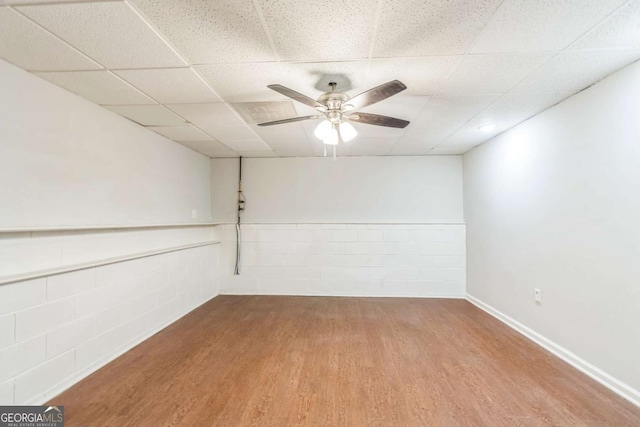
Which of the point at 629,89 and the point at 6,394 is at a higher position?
the point at 629,89

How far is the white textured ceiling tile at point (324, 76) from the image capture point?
74.1 inches

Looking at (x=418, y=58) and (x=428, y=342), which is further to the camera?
(x=428, y=342)

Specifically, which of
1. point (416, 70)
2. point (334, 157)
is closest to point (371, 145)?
point (334, 157)

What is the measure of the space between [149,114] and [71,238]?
1.32m

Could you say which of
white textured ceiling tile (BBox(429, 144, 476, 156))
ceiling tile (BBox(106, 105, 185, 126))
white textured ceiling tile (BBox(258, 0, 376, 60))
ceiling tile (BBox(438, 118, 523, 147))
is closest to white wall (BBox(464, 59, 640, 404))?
ceiling tile (BBox(438, 118, 523, 147))

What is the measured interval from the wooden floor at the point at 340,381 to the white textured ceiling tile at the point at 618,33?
226 cm

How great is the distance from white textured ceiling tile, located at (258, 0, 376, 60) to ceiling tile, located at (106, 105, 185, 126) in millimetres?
→ 1553

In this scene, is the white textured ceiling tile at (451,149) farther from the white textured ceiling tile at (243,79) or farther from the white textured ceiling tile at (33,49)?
the white textured ceiling tile at (33,49)

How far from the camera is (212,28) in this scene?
1538 millimetres

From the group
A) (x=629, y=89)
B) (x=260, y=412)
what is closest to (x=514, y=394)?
(x=260, y=412)

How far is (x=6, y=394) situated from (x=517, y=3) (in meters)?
3.58

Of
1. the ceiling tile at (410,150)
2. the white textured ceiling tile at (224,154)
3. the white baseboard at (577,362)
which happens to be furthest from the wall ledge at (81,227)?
the white baseboard at (577,362)

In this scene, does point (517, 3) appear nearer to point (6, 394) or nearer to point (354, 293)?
point (6, 394)

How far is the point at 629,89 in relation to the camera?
6.19 ft
